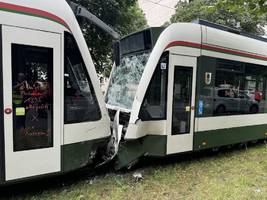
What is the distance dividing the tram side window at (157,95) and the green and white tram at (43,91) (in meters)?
1.08

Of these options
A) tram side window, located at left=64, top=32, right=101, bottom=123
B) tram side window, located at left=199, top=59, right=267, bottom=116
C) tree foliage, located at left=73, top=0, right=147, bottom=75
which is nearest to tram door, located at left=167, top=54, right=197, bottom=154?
tram side window, located at left=199, top=59, right=267, bottom=116

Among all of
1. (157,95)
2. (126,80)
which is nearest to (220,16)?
(126,80)

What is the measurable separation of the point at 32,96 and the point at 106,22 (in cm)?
842

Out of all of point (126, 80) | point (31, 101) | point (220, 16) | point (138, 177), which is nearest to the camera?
point (31, 101)

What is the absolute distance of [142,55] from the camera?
16.1 feet

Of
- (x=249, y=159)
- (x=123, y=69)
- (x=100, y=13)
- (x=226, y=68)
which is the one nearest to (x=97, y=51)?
(x=100, y=13)

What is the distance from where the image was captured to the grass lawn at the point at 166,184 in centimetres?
386

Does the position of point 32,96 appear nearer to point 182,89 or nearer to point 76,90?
point 76,90

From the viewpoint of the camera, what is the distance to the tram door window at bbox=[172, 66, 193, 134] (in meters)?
4.83

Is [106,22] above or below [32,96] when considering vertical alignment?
above

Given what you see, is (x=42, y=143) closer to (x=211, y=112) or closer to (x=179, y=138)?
(x=179, y=138)

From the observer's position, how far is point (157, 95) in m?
4.65

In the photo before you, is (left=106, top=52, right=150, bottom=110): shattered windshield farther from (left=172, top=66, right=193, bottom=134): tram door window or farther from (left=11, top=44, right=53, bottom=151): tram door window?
(left=11, top=44, right=53, bottom=151): tram door window

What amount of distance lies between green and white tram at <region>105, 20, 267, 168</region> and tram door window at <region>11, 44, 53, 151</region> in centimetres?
138
